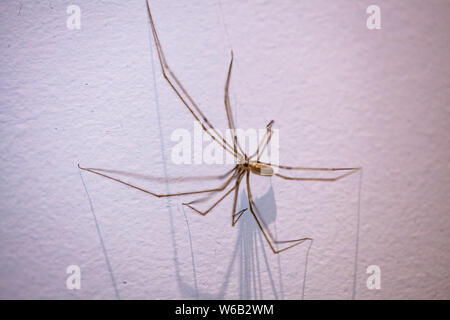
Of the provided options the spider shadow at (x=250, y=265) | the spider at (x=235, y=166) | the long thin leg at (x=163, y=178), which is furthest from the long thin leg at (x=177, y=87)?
the spider shadow at (x=250, y=265)

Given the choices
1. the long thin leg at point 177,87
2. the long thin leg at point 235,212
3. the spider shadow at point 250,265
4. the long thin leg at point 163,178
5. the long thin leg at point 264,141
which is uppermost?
the long thin leg at point 177,87

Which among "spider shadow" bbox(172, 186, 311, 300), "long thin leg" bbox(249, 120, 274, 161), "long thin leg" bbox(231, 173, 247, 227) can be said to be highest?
"long thin leg" bbox(249, 120, 274, 161)

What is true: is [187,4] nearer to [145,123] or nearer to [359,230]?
[145,123]

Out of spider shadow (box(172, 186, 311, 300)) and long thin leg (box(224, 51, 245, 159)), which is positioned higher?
long thin leg (box(224, 51, 245, 159))

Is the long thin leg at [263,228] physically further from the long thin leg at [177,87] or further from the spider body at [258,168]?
the long thin leg at [177,87]

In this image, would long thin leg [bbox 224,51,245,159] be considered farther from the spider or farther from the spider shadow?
the spider shadow

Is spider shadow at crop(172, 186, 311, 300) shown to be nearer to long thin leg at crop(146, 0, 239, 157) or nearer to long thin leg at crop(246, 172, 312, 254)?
long thin leg at crop(246, 172, 312, 254)

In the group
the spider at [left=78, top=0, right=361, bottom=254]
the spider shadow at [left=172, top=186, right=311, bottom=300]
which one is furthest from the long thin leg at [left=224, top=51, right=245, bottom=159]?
the spider shadow at [left=172, top=186, right=311, bottom=300]

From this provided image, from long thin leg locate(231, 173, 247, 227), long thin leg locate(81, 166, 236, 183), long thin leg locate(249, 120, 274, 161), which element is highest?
long thin leg locate(249, 120, 274, 161)

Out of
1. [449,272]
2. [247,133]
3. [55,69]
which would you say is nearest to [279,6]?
[247,133]

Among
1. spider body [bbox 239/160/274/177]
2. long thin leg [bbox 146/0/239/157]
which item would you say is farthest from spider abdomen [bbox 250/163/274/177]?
long thin leg [bbox 146/0/239/157]
